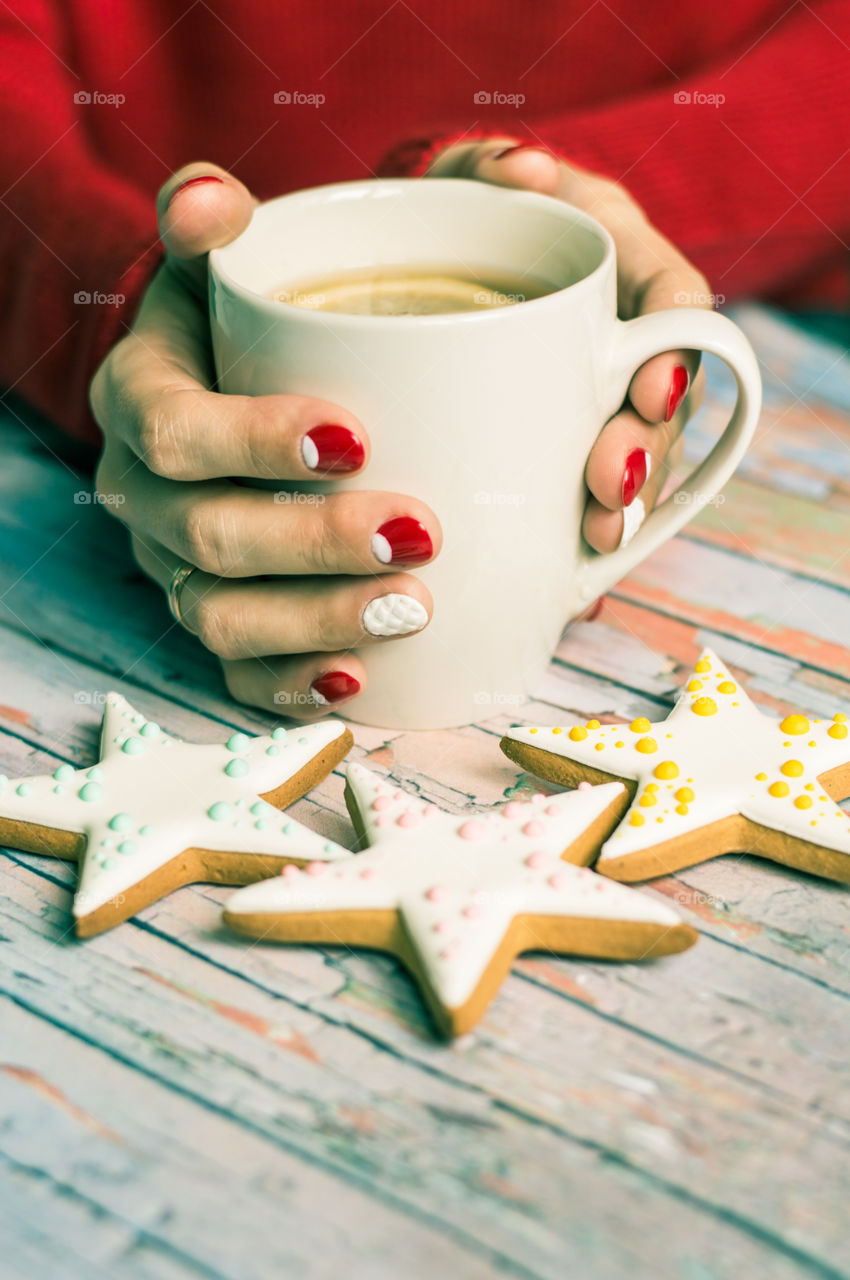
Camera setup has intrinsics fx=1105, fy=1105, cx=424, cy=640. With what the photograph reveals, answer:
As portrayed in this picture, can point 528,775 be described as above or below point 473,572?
below

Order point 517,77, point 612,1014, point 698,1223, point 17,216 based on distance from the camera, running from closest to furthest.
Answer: point 698,1223 → point 612,1014 → point 17,216 → point 517,77

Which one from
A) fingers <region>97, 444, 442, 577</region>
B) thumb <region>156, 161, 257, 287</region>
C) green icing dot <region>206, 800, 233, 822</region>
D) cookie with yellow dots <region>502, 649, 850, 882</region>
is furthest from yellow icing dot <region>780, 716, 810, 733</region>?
thumb <region>156, 161, 257, 287</region>

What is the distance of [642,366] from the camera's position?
77 centimetres

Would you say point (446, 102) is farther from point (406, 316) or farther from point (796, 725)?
point (796, 725)

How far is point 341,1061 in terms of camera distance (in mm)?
537

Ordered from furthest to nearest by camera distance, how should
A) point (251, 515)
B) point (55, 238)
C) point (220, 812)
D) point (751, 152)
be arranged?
point (751, 152) → point (55, 238) → point (251, 515) → point (220, 812)

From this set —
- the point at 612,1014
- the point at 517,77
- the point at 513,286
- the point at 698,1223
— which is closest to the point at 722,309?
the point at 517,77

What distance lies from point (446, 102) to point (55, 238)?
1.75 ft

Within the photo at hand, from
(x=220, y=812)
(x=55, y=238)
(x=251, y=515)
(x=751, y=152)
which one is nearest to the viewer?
(x=220, y=812)

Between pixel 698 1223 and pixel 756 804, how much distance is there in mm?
256

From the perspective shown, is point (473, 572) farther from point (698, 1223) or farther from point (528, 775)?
point (698, 1223)

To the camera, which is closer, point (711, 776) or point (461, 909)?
point (461, 909)

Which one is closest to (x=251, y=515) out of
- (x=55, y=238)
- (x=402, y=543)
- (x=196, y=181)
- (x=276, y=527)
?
(x=276, y=527)

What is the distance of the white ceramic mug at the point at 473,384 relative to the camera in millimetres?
655
